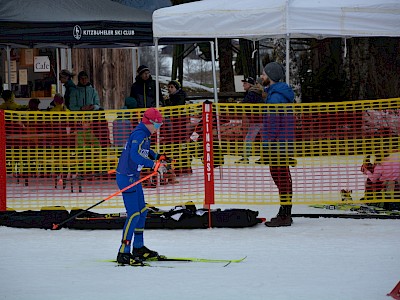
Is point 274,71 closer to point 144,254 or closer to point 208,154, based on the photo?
point 208,154

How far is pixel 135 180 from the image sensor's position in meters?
9.70

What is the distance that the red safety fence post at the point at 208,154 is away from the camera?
12.1m

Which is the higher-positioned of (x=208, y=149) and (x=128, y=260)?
(x=208, y=149)

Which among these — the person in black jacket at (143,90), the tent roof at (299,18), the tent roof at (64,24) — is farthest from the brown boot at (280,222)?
the person in black jacket at (143,90)

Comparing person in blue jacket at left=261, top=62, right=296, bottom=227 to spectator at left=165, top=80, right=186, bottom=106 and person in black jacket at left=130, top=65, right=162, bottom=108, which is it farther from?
spectator at left=165, top=80, right=186, bottom=106

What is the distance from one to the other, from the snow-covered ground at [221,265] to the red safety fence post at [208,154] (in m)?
0.47

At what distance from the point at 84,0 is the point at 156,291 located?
33.8 feet

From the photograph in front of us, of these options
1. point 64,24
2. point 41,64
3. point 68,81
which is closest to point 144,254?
point 64,24

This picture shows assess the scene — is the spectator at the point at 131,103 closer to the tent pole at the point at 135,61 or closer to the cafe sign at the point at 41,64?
the cafe sign at the point at 41,64

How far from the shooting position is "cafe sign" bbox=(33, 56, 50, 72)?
22188 mm

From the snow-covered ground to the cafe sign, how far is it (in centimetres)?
1054

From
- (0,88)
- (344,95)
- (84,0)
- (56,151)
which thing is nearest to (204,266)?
(56,151)

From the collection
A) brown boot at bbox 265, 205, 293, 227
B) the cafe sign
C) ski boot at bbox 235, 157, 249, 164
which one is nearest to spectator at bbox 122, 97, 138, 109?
ski boot at bbox 235, 157, 249, 164

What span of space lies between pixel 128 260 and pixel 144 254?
23cm
